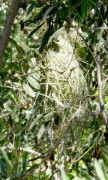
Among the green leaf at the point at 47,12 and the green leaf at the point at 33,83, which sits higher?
the green leaf at the point at 47,12

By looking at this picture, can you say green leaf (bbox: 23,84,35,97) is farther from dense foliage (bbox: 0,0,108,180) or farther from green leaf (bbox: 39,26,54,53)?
green leaf (bbox: 39,26,54,53)

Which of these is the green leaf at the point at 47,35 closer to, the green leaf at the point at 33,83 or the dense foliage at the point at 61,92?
the dense foliage at the point at 61,92

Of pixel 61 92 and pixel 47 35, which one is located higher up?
pixel 47 35

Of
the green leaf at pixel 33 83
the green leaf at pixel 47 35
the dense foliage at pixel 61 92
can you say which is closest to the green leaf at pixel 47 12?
the dense foliage at pixel 61 92

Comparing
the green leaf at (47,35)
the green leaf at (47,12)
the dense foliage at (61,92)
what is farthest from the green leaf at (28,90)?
the green leaf at (47,12)

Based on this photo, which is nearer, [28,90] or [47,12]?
[47,12]

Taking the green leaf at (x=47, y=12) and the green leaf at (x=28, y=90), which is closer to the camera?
the green leaf at (x=47, y=12)

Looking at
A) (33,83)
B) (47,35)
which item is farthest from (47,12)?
(33,83)

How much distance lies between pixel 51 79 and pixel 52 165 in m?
0.32

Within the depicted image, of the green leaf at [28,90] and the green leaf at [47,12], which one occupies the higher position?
the green leaf at [47,12]

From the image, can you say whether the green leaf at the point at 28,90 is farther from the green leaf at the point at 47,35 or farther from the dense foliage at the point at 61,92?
the green leaf at the point at 47,35

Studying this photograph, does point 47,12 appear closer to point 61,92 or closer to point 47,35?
point 47,35

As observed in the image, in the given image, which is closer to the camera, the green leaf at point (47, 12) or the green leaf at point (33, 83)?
the green leaf at point (47, 12)

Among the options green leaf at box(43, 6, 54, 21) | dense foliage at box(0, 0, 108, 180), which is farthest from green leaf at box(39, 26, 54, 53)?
green leaf at box(43, 6, 54, 21)
